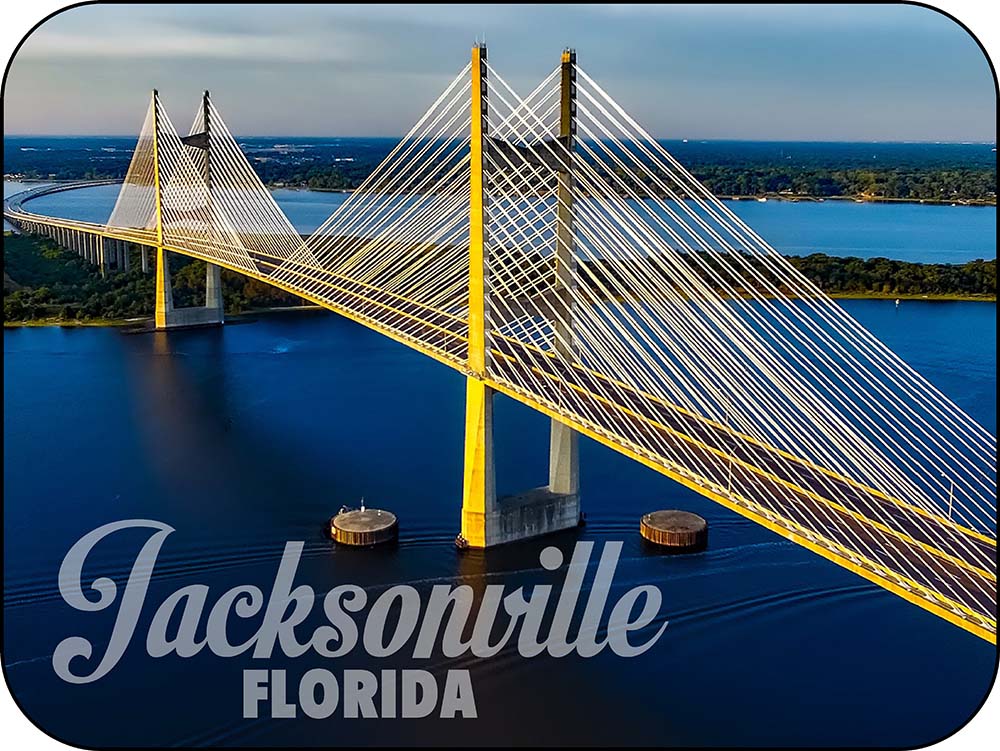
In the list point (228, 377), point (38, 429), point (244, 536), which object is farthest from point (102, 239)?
point (244, 536)

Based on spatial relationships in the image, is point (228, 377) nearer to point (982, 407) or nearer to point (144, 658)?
point (144, 658)

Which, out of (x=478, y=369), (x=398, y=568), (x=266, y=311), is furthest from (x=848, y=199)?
(x=398, y=568)

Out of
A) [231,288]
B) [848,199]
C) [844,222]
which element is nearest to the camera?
[231,288]

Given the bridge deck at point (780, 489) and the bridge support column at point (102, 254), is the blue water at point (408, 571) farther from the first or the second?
the bridge support column at point (102, 254)

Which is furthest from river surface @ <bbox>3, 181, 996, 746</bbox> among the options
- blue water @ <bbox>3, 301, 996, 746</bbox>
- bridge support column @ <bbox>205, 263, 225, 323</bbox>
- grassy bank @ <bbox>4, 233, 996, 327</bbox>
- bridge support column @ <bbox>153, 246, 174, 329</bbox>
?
grassy bank @ <bbox>4, 233, 996, 327</bbox>

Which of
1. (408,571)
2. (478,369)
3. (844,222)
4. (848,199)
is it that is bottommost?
(408,571)

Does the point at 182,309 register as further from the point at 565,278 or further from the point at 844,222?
the point at 844,222
